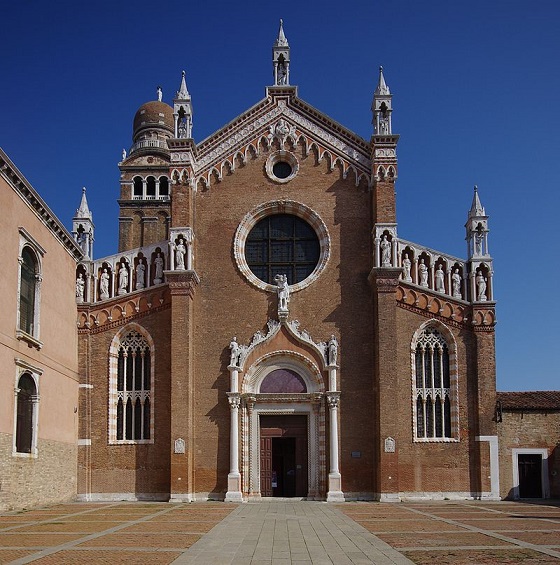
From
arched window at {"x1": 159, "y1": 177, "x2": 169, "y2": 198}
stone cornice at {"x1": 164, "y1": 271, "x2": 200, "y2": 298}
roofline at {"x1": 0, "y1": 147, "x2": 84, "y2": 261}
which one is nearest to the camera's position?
roofline at {"x1": 0, "y1": 147, "x2": 84, "y2": 261}

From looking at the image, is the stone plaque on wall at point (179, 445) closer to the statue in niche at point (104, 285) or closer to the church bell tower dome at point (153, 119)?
the statue in niche at point (104, 285)

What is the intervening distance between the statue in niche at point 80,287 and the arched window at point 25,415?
243 inches

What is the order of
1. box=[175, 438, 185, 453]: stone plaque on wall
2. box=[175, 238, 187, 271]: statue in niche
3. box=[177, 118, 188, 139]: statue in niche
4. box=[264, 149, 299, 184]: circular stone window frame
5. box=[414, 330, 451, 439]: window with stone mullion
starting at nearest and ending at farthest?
box=[175, 438, 185, 453]: stone plaque on wall
box=[414, 330, 451, 439]: window with stone mullion
box=[175, 238, 187, 271]: statue in niche
box=[264, 149, 299, 184]: circular stone window frame
box=[177, 118, 188, 139]: statue in niche

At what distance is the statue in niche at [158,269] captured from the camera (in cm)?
3212

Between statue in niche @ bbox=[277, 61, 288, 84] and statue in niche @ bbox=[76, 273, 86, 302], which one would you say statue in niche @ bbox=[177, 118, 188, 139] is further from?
statue in niche @ bbox=[76, 273, 86, 302]

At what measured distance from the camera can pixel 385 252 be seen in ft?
102

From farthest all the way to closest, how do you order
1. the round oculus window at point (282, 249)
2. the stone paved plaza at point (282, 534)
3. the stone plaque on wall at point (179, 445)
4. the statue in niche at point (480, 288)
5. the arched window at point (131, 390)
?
1. the round oculus window at point (282, 249)
2. the statue in niche at point (480, 288)
3. the arched window at point (131, 390)
4. the stone plaque on wall at point (179, 445)
5. the stone paved plaza at point (282, 534)

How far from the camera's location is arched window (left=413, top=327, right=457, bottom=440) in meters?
31.0

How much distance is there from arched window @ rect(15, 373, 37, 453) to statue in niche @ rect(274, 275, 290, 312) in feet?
32.0

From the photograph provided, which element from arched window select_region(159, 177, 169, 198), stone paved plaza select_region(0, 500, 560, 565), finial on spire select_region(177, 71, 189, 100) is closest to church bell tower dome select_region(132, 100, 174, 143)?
arched window select_region(159, 177, 169, 198)

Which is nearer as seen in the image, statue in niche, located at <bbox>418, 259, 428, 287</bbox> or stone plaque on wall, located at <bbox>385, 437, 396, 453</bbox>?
stone plaque on wall, located at <bbox>385, 437, 396, 453</bbox>

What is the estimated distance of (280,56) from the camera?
34.3 metres

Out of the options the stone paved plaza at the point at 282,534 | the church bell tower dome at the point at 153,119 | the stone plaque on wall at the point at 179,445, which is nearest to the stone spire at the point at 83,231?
the stone plaque on wall at the point at 179,445

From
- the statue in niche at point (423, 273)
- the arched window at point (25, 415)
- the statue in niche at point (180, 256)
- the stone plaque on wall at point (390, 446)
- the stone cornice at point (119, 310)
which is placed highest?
Result: the statue in niche at point (180, 256)
